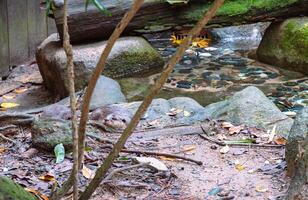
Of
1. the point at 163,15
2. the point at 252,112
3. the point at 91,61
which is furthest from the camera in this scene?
the point at 163,15

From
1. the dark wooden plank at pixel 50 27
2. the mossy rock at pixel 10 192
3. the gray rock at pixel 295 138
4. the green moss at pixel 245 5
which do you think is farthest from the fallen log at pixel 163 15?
the mossy rock at pixel 10 192

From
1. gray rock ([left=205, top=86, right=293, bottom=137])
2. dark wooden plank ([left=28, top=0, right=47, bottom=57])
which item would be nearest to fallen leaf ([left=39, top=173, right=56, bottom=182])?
gray rock ([left=205, top=86, right=293, bottom=137])

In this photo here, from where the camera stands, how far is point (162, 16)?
5953mm

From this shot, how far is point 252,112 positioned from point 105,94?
1.42 m

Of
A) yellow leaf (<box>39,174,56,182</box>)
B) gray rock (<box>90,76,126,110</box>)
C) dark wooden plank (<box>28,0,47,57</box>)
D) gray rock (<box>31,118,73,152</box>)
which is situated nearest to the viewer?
yellow leaf (<box>39,174,56,182</box>)

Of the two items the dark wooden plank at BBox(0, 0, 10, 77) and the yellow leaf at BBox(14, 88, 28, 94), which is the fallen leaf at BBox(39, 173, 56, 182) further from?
the dark wooden plank at BBox(0, 0, 10, 77)

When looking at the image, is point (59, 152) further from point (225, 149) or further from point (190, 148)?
point (225, 149)

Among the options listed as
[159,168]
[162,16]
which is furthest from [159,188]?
[162,16]

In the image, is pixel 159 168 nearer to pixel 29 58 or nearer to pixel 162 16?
pixel 162 16

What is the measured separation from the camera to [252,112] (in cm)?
371

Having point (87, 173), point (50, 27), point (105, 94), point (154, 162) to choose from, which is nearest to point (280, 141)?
point (154, 162)

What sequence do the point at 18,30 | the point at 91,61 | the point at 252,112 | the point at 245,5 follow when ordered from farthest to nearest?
the point at 18,30
the point at 245,5
the point at 91,61
the point at 252,112

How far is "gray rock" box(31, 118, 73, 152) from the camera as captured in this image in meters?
3.08

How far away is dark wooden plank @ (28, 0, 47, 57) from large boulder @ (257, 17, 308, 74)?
2571 mm
